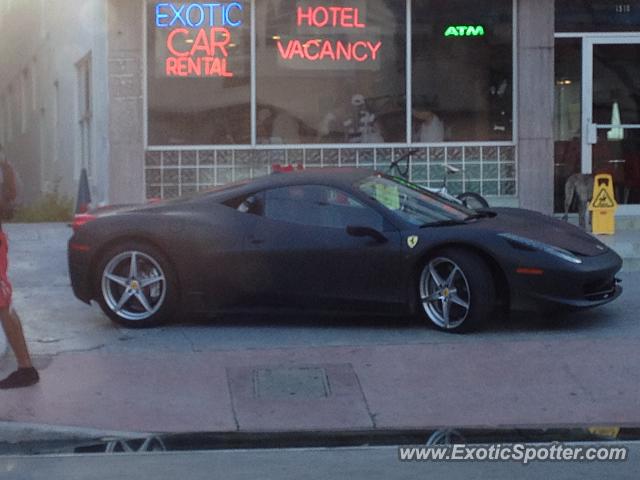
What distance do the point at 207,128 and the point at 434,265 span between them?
22.0 ft

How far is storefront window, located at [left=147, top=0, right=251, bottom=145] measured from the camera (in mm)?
15531

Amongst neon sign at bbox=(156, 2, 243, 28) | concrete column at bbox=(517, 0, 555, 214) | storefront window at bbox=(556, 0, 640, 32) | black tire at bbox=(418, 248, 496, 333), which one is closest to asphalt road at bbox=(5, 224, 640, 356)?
black tire at bbox=(418, 248, 496, 333)

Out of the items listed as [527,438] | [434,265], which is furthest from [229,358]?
[527,438]

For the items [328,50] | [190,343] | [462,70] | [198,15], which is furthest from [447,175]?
[190,343]

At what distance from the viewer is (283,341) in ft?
31.1

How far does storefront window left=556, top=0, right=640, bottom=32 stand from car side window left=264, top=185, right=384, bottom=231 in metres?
7.18

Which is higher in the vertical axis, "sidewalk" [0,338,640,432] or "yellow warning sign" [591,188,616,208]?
"yellow warning sign" [591,188,616,208]

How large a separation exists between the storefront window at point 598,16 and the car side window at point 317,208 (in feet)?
23.6

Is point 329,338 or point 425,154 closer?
point 329,338

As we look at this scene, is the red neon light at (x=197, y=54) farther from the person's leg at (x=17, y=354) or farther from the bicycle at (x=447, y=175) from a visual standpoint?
the person's leg at (x=17, y=354)

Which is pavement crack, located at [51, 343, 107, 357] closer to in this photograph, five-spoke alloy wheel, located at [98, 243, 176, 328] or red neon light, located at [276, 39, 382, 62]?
five-spoke alloy wheel, located at [98, 243, 176, 328]

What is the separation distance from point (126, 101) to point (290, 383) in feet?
26.0

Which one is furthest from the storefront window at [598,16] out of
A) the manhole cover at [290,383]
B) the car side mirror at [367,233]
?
the manhole cover at [290,383]

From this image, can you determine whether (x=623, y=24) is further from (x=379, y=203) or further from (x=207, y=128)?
(x=379, y=203)
